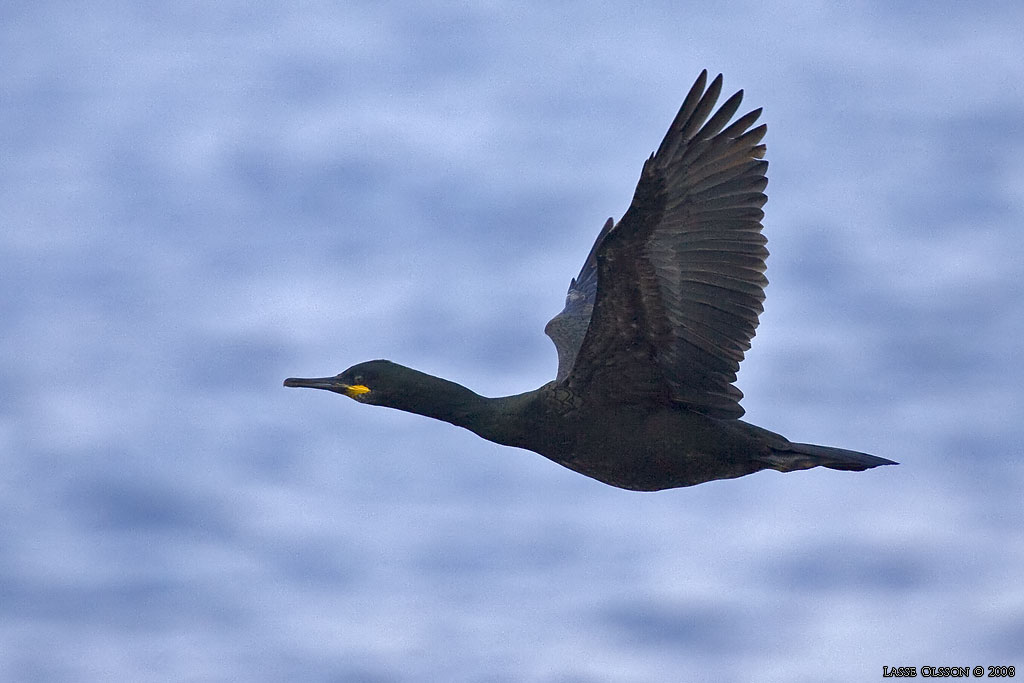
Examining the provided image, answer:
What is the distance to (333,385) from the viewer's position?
32.0 ft

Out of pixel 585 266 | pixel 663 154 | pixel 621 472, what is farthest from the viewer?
pixel 585 266

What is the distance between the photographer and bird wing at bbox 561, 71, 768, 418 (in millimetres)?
8625

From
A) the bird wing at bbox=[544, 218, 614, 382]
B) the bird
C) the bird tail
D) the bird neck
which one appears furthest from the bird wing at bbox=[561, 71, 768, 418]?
the bird wing at bbox=[544, 218, 614, 382]

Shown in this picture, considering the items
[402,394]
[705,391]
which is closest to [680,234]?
[705,391]

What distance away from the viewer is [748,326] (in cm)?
903

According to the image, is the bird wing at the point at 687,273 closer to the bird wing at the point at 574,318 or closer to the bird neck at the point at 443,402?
the bird neck at the point at 443,402

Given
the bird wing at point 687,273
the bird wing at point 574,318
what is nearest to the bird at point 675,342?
the bird wing at point 687,273

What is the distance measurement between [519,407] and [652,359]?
0.97 metres

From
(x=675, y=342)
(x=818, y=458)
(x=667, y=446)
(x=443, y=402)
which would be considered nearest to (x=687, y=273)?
(x=675, y=342)

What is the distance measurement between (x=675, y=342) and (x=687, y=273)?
446mm

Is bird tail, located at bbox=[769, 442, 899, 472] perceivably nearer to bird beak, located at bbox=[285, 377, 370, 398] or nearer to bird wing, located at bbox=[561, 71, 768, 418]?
bird wing, located at bbox=[561, 71, 768, 418]

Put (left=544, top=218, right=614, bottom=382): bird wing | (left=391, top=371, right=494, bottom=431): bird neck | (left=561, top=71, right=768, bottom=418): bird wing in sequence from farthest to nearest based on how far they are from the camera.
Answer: (left=544, top=218, right=614, bottom=382): bird wing → (left=391, top=371, right=494, bottom=431): bird neck → (left=561, top=71, right=768, bottom=418): bird wing

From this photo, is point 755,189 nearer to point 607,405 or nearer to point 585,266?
point 607,405

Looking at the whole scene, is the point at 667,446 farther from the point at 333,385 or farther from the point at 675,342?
the point at 333,385
